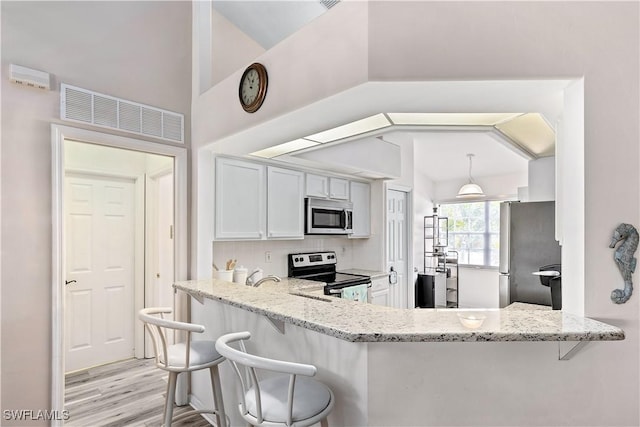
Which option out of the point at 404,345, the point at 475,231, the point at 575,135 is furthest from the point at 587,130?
the point at 475,231

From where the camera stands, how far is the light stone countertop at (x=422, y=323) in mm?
1322

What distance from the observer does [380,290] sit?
15.5ft

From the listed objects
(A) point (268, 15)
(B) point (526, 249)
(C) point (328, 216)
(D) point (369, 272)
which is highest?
(A) point (268, 15)

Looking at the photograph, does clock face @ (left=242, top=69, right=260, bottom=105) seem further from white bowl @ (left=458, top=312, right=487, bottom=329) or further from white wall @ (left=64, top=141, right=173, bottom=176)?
white bowl @ (left=458, top=312, right=487, bottom=329)

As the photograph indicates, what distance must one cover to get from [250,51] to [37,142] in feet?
7.02

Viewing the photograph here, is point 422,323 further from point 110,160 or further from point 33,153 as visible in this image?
point 110,160

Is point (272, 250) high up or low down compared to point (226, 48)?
down

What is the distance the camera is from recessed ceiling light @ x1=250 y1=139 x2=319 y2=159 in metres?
2.91

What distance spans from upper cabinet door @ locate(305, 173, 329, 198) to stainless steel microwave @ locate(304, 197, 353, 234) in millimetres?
69

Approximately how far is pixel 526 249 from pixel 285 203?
94.6 inches

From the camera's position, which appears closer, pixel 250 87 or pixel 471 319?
pixel 471 319

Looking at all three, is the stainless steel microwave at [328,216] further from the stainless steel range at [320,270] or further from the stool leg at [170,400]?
the stool leg at [170,400]

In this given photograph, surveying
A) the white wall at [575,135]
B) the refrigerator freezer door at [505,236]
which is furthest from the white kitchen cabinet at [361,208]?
the white wall at [575,135]

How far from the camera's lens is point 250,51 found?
3693 millimetres
